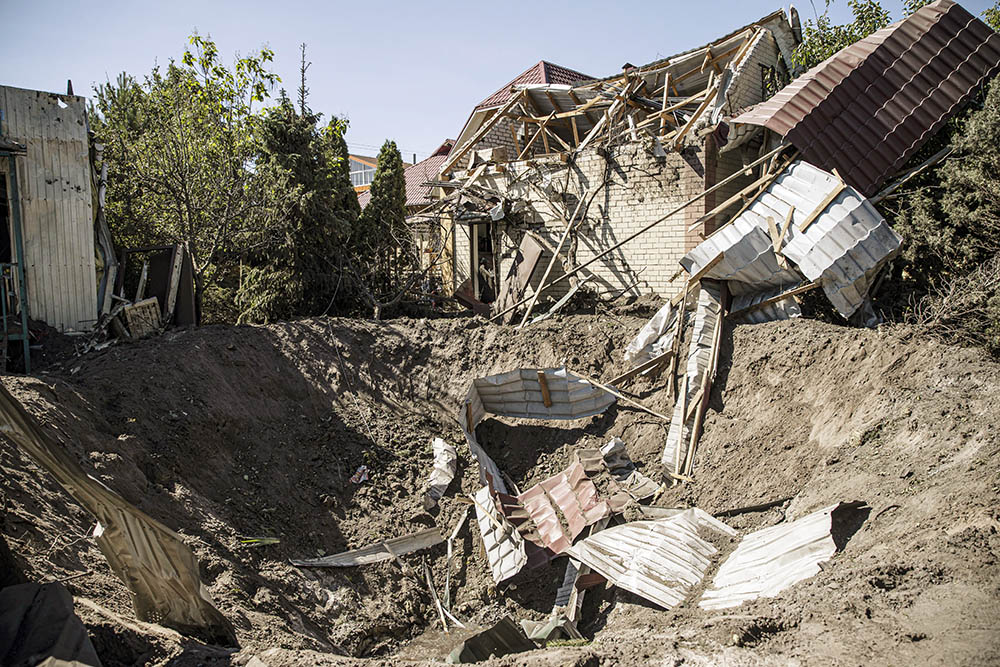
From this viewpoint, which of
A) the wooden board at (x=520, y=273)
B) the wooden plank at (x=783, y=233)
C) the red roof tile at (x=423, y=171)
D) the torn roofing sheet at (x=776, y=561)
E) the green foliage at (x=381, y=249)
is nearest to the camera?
the torn roofing sheet at (x=776, y=561)

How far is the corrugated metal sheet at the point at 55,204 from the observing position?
30.2 feet

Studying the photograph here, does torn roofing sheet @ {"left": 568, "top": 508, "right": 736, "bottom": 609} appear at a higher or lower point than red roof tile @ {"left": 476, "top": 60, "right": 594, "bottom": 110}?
lower

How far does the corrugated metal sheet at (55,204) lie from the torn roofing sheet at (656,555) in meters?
8.62

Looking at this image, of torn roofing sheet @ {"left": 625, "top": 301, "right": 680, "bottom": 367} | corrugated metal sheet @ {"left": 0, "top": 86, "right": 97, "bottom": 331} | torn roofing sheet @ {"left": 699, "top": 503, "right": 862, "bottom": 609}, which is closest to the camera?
torn roofing sheet @ {"left": 699, "top": 503, "right": 862, "bottom": 609}

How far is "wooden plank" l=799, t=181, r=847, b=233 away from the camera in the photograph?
8.37 metres

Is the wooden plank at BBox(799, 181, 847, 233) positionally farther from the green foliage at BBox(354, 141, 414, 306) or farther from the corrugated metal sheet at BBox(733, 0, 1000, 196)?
the green foliage at BBox(354, 141, 414, 306)

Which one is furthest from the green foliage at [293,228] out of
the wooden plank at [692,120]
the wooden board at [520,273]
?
the wooden plank at [692,120]

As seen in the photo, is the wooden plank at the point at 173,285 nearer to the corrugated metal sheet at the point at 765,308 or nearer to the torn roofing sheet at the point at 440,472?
the torn roofing sheet at the point at 440,472

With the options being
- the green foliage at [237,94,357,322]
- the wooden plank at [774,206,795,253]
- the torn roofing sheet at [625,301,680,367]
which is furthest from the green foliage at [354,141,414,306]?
the wooden plank at [774,206,795,253]

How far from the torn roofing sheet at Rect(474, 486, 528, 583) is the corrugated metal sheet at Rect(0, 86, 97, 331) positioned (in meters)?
7.09

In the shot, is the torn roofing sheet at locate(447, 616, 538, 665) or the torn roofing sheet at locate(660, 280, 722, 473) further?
the torn roofing sheet at locate(660, 280, 722, 473)

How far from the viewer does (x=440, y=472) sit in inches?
362

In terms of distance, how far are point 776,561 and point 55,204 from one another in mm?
11070

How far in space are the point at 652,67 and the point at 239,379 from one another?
10.4 m
